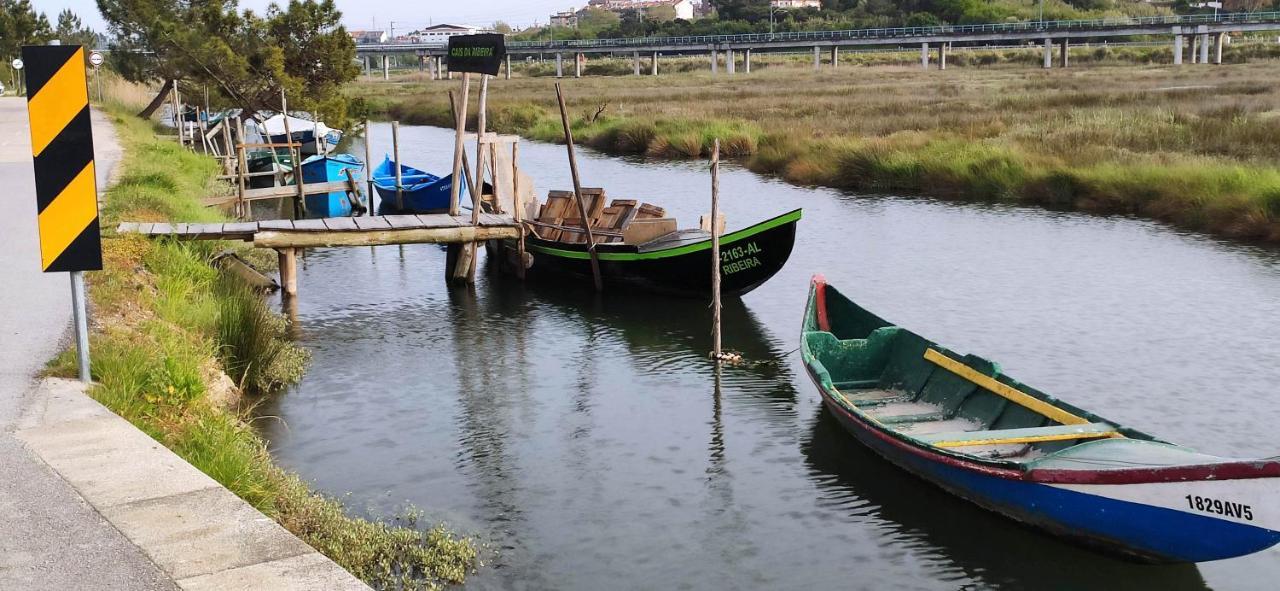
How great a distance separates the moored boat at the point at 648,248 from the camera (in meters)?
17.2

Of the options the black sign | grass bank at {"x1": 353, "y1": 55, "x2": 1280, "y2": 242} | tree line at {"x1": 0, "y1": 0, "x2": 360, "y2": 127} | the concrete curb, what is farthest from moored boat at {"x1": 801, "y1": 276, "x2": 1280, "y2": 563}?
tree line at {"x1": 0, "y1": 0, "x2": 360, "y2": 127}

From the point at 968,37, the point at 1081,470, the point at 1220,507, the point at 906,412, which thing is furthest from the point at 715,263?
the point at 968,37

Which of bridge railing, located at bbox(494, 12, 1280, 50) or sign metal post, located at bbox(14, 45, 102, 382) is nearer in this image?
sign metal post, located at bbox(14, 45, 102, 382)

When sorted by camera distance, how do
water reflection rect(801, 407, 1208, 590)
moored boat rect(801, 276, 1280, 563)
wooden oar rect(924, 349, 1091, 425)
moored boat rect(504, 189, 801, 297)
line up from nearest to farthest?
1. moored boat rect(801, 276, 1280, 563)
2. water reflection rect(801, 407, 1208, 590)
3. wooden oar rect(924, 349, 1091, 425)
4. moored boat rect(504, 189, 801, 297)

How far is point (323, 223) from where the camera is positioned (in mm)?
18453

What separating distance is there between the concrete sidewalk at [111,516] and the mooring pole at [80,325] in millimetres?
117

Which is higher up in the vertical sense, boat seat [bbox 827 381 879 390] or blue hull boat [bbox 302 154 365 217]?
blue hull boat [bbox 302 154 365 217]

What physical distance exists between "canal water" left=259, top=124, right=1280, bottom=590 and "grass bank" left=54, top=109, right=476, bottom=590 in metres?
0.45

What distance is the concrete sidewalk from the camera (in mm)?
5391

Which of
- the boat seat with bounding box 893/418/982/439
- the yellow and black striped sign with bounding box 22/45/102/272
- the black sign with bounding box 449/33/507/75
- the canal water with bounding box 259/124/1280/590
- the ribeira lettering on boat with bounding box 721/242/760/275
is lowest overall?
the canal water with bounding box 259/124/1280/590

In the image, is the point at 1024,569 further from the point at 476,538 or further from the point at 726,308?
the point at 726,308

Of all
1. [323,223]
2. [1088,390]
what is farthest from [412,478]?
[323,223]

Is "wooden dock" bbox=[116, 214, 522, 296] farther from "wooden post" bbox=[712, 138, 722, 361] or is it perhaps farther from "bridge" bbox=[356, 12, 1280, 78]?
"bridge" bbox=[356, 12, 1280, 78]

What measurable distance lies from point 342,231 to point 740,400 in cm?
735
